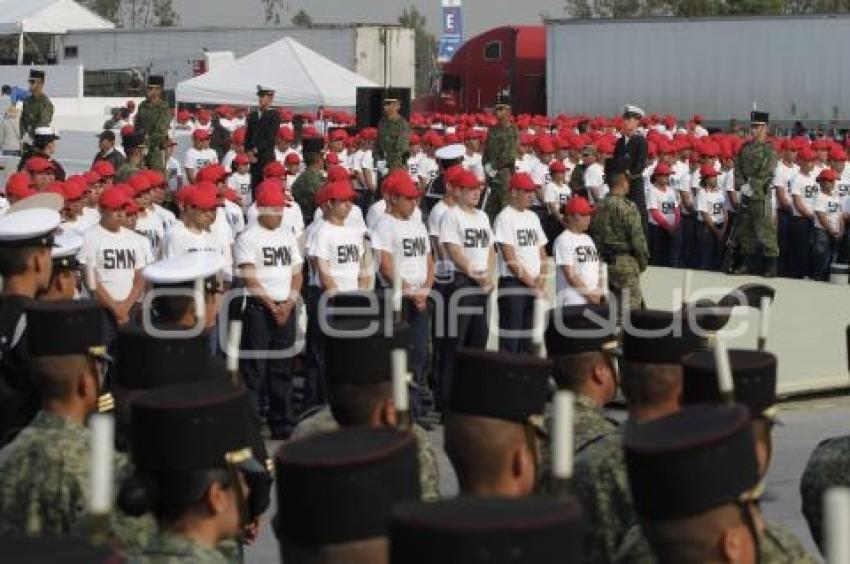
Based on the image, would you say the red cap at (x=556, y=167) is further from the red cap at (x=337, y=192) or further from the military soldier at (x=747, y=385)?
the military soldier at (x=747, y=385)

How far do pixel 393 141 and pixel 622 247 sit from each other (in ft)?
33.3

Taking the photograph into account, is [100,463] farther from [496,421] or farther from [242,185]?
[242,185]

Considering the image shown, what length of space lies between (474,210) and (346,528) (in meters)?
9.68

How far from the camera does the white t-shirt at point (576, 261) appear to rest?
13891 mm

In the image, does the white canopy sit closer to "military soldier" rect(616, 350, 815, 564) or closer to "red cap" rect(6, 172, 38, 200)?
"red cap" rect(6, 172, 38, 200)

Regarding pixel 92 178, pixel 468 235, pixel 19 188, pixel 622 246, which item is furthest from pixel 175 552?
pixel 92 178

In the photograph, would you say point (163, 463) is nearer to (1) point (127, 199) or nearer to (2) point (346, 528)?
(2) point (346, 528)

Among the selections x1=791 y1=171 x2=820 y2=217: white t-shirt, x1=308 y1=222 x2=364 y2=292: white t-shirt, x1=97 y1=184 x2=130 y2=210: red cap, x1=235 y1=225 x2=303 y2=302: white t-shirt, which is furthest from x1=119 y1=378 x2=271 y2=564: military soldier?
x1=791 y1=171 x2=820 y2=217: white t-shirt

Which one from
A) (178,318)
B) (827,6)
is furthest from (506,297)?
(827,6)

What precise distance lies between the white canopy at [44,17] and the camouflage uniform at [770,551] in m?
49.1

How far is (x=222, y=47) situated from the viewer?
54500 millimetres

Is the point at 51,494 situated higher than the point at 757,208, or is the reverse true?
the point at 51,494

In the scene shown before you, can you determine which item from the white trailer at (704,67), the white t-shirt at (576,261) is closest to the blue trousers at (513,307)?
the white t-shirt at (576,261)

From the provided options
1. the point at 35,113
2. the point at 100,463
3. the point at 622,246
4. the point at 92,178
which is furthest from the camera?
the point at 35,113
